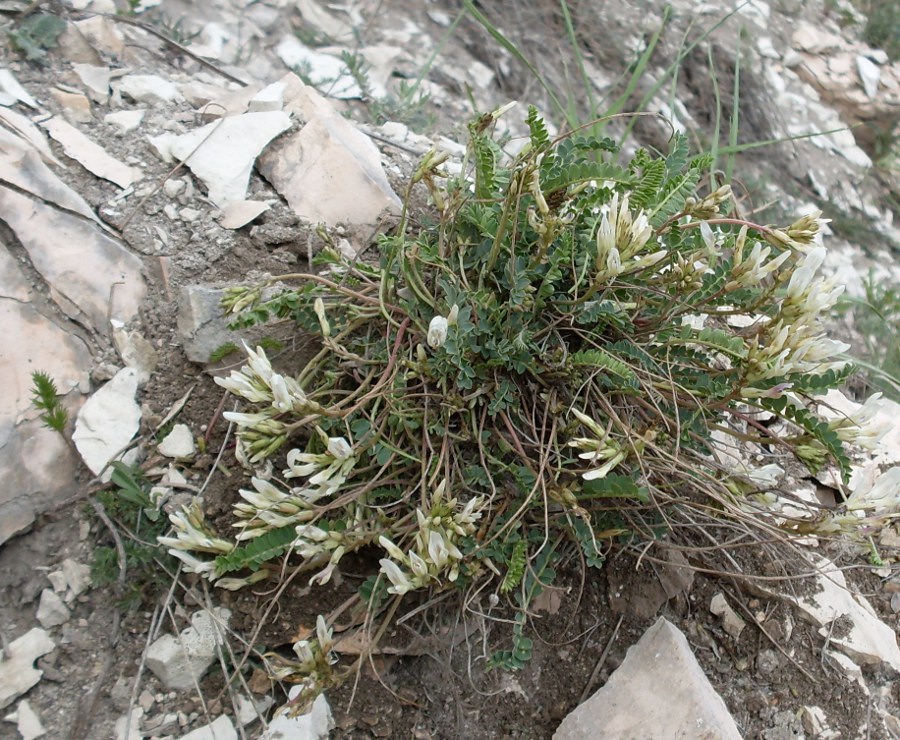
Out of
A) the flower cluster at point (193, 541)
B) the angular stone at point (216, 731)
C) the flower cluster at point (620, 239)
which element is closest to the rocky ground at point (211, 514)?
the angular stone at point (216, 731)

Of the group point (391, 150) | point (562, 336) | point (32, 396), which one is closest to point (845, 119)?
point (391, 150)

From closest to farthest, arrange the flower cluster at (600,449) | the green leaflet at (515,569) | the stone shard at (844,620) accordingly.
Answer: the flower cluster at (600,449) < the green leaflet at (515,569) < the stone shard at (844,620)

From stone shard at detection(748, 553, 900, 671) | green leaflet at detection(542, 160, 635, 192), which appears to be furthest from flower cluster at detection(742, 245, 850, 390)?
stone shard at detection(748, 553, 900, 671)

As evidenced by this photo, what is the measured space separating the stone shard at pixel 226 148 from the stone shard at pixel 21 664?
124cm

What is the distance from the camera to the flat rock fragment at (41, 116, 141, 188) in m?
2.42

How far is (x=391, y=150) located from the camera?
113 inches

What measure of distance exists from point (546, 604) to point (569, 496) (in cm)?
36

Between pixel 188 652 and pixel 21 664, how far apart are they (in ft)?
1.10

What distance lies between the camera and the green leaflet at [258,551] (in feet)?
5.83

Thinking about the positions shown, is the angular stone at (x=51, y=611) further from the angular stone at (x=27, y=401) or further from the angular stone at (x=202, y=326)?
the angular stone at (x=202, y=326)

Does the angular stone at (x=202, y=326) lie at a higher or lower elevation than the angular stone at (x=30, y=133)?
lower

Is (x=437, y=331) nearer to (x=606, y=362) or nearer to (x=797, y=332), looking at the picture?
(x=606, y=362)

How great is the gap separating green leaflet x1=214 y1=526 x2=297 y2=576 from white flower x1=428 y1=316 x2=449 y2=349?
491 millimetres

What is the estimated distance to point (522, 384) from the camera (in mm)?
1992
